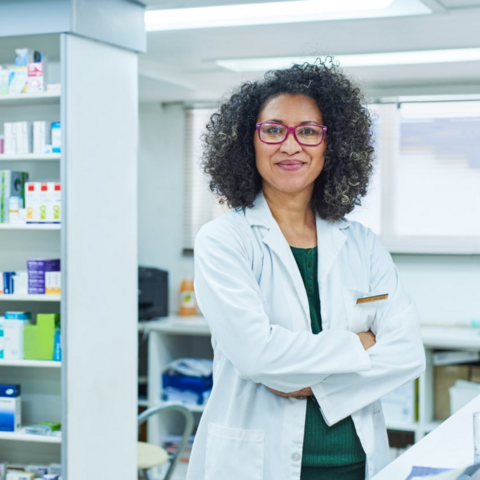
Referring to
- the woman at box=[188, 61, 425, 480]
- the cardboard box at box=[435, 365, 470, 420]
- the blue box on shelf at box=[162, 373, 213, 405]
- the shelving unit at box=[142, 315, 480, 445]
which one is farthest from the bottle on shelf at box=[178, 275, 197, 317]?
the woman at box=[188, 61, 425, 480]

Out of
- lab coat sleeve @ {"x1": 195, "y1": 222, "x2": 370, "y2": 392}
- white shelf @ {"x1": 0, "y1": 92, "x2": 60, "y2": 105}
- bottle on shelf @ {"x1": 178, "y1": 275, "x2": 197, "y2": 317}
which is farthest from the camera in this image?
bottle on shelf @ {"x1": 178, "y1": 275, "x2": 197, "y2": 317}

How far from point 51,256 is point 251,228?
6.07 ft

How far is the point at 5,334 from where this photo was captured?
3.31 meters

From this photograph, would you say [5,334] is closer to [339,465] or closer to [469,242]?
[339,465]

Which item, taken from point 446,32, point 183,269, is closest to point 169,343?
point 183,269

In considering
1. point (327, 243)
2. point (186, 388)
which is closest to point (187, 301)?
point (186, 388)

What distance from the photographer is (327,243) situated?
5.99ft

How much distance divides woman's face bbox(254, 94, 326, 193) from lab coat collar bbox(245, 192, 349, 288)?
7cm

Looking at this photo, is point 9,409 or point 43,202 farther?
point 9,409

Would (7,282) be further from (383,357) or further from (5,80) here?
(383,357)

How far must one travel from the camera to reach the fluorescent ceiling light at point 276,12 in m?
3.03

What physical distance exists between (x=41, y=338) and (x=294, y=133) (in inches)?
73.8

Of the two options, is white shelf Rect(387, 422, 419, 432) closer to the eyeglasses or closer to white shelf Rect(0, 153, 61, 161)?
white shelf Rect(0, 153, 61, 161)

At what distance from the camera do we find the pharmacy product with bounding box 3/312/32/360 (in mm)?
3285
